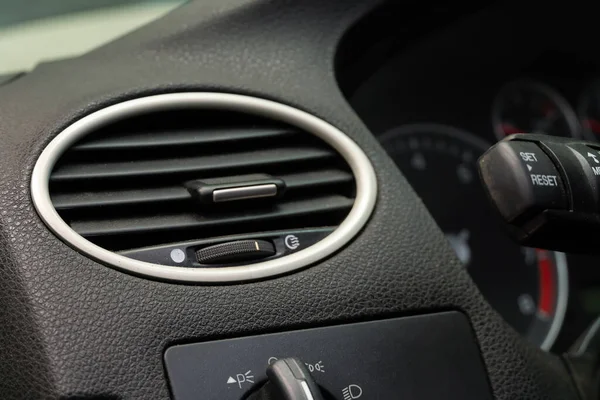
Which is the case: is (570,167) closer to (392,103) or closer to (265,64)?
(265,64)

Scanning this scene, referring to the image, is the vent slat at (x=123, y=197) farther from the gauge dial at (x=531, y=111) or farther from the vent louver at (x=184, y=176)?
the gauge dial at (x=531, y=111)

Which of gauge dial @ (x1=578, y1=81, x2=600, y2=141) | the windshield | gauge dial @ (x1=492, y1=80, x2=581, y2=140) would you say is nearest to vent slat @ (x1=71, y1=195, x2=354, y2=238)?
the windshield

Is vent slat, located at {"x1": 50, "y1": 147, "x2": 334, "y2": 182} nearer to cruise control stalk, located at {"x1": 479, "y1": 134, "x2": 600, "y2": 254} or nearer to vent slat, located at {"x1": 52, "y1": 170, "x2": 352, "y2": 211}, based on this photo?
vent slat, located at {"x1": 52, "y1": 170, "x2": 352, "y2": 211}

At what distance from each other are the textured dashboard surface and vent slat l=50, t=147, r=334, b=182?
0.03m

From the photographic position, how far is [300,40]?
872mm

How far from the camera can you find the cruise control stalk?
556mm

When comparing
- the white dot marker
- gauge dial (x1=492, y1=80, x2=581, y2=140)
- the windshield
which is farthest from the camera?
gauge dial (x1=492, y1=80, x2=581, y2=140)

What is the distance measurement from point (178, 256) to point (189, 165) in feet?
0.31

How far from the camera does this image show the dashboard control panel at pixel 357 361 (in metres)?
0.62

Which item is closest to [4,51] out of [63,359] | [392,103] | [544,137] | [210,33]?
[210,33]

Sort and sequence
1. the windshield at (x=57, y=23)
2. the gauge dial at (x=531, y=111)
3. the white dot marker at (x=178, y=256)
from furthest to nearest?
the gauge dial at (x=531, y=111), the windshield at (x=57, y=23), the white dot marker at (x=178, y=256)

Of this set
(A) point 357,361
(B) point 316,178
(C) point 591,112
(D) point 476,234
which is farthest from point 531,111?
(A) point 357,361

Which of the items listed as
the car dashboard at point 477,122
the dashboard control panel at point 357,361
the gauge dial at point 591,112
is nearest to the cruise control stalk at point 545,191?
the dashboard control panel at point 357,361

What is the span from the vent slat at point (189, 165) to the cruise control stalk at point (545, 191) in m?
0.22
